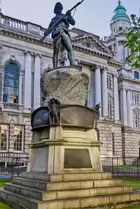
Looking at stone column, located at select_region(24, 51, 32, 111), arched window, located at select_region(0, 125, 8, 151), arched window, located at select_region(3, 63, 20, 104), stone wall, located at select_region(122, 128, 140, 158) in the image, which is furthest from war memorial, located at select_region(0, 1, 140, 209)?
stone wall, located at select_region(122, 128, 140, 158)

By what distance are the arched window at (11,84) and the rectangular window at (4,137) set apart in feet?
10.6

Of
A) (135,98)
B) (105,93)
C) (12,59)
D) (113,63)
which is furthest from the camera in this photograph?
(135,98)

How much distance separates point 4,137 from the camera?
30.8 m

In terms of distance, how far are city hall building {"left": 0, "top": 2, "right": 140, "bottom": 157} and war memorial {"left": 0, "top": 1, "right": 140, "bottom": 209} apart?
15.3 metres

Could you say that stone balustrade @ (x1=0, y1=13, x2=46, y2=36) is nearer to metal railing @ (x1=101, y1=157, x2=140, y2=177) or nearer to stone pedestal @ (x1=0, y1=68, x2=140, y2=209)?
metal railing @ (x1=101, y1=157, x2=140, y2=177)

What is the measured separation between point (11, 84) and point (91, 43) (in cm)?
1483

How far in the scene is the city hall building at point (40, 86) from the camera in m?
32.1

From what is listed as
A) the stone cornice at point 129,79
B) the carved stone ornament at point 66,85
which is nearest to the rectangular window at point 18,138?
the carved stone ornament at point 66,85

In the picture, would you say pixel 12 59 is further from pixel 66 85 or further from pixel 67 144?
pixel 67 144

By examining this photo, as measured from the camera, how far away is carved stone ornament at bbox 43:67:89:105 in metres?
9.48

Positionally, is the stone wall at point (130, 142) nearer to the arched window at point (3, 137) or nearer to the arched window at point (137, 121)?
the arched window at point (137, 121)

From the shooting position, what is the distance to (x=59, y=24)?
1034 cm

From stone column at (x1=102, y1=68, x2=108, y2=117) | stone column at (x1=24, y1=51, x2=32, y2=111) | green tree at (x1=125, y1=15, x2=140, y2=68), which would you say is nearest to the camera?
green tree at (x1=125, y1=15, x2=140, y2=68)

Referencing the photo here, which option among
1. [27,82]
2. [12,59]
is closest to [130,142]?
[27,82]
